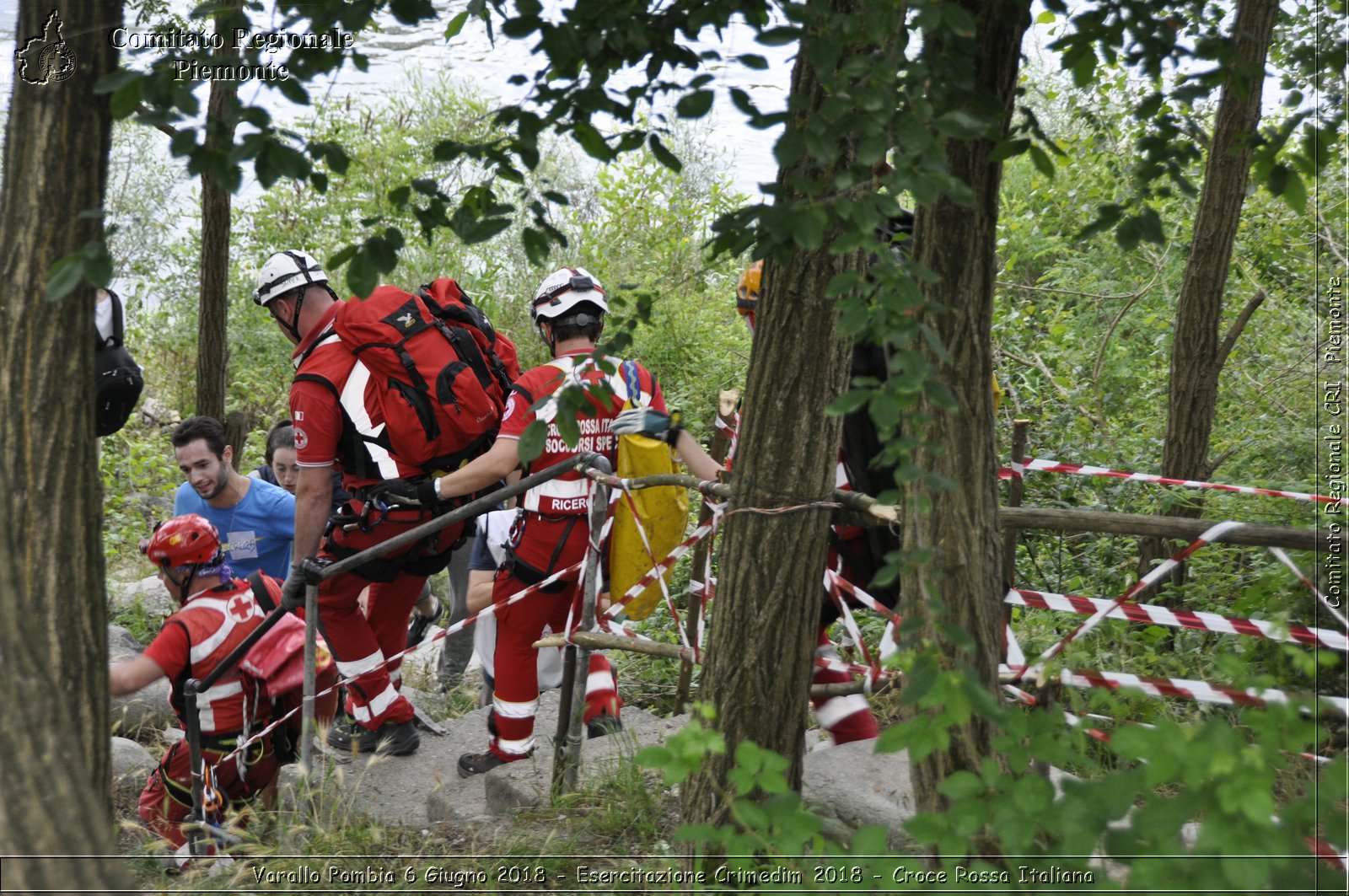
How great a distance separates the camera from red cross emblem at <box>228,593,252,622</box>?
4.16 meters

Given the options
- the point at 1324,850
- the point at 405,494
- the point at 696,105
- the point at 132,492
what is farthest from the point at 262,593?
→ the point at 132,492

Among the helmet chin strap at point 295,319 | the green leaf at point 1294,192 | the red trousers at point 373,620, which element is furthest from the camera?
the helmet chin strap at point 295,319

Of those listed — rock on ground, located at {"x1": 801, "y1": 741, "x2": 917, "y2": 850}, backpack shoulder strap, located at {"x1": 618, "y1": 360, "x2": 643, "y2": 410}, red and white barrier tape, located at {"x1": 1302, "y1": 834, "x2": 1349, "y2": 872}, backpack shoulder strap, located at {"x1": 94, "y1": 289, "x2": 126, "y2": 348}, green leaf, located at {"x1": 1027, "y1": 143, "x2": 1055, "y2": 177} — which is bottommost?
rock on ground, located at {"x1": 801, "y1": 741, "x2": 917, "y2": 850}

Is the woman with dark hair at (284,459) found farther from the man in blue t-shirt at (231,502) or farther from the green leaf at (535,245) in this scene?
the green leaf at (535,245)

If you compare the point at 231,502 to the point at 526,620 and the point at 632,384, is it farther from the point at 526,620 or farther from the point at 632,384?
the point at 632,384

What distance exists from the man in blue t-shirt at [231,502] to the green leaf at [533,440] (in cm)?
336

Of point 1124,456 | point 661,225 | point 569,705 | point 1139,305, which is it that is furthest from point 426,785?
point 661,225

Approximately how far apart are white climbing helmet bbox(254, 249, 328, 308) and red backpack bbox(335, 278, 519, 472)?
253mm

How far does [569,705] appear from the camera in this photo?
13.3 ft

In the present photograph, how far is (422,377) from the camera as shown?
14.8 ft

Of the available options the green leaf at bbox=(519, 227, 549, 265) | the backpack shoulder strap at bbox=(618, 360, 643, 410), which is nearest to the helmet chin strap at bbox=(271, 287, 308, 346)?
the backpack shoulder strap at bbox=(618, 360, 643, 410)

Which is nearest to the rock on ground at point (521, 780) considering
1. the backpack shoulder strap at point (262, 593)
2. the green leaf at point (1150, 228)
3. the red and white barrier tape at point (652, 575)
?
the red and white barrier tape at point (652, 575)

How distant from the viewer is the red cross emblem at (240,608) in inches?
164

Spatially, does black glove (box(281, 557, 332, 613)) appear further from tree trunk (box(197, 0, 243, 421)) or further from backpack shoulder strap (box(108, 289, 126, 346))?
tree trunk (box(197, 0, 243, 421))
